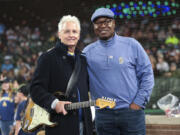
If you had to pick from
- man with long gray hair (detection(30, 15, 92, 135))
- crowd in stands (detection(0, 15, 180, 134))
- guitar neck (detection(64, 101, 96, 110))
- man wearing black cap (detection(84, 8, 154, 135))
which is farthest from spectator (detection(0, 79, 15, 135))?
guitar neck (detection(64, 101, 96, 110))

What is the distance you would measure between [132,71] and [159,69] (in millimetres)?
7218

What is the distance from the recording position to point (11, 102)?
7789 mm

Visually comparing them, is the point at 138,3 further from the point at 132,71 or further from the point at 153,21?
the point at 132,71

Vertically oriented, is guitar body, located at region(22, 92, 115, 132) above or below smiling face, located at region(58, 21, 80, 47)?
below

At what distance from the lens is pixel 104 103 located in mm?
2643

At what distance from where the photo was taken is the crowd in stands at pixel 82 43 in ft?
33.8

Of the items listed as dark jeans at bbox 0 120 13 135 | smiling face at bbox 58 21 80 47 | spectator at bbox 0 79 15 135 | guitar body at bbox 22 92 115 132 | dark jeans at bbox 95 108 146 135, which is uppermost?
smiling face at bbox 58 21 80 47

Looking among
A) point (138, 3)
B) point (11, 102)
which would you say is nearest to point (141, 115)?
point (11, 102)

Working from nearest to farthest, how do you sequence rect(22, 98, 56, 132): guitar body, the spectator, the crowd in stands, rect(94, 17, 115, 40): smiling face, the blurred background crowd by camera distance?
rect(22, 98, 56, 132): guitar body < rect(94, 17, 115, 40): smiling face < the spectator < the blurred background crowd < the crowd in stands

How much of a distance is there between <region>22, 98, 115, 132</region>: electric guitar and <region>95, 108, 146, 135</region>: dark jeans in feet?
0.40

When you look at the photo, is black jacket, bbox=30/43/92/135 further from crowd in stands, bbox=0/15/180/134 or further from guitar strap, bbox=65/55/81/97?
crowd in stands, bbox=0/15/180/134

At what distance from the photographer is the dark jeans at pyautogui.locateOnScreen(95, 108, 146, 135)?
273cm

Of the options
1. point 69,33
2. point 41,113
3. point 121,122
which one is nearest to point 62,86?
point 41,113

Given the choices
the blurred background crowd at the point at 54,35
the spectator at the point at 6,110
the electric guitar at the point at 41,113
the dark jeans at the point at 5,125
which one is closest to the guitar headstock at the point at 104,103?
the electric guitar at the point at 41,113
